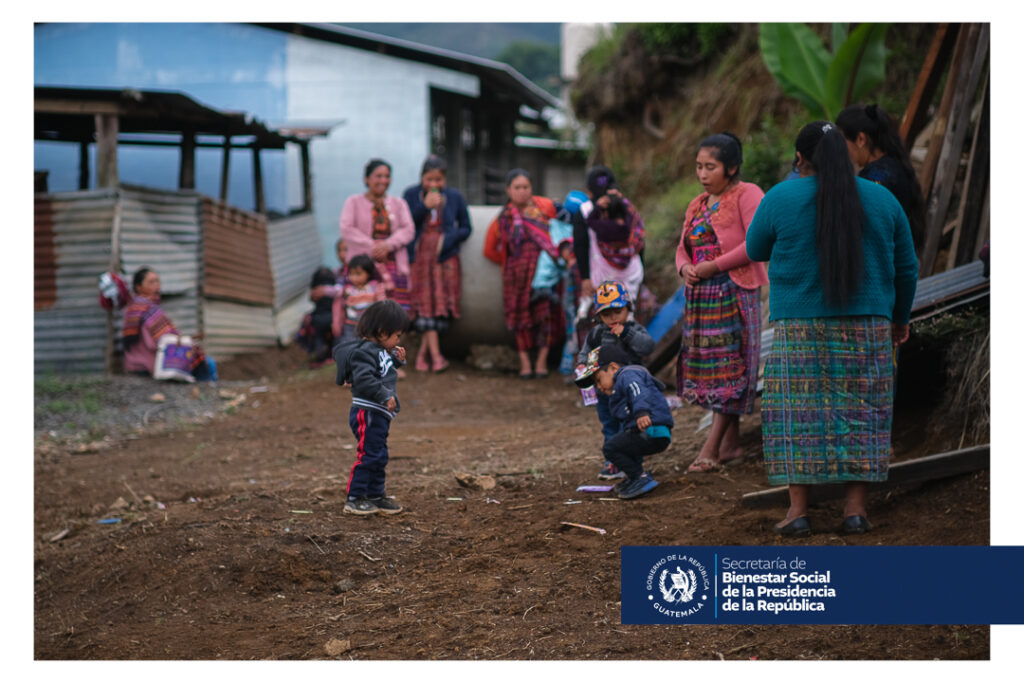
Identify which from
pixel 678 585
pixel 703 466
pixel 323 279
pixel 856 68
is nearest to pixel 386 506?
pixel 703 466

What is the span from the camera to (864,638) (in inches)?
115

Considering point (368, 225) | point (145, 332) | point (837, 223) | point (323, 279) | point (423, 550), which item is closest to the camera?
point (837, 223)

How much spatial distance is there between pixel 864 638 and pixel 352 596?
1773 mm

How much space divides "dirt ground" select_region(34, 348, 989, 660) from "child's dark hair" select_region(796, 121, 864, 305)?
0.92m

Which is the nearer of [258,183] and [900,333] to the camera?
[900,333]

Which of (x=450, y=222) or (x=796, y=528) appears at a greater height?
(x=450, y=222)

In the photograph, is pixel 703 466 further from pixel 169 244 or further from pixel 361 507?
pixel 169 244

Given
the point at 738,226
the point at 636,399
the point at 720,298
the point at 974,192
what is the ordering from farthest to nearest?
1. the point at 974,192
2. the point at 720,298
3. the point at 738,226
4. the point at 636,399

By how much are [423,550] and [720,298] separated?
1.74 meters

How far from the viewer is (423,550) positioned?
3871 mm

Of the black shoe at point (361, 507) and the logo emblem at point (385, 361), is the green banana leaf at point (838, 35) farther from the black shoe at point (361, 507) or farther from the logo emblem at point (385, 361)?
the black shoe at point (361, 507)

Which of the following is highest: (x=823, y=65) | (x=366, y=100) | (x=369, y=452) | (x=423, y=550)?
(x=366, y=100)

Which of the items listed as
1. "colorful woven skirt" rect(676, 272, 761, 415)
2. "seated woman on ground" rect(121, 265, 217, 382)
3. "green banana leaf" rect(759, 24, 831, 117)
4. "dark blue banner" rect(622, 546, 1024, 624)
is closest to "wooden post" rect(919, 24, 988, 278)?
"colorful woven skirt" rect(676, 272, 761, 415)

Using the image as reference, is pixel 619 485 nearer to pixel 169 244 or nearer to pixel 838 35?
pixel 838 35
